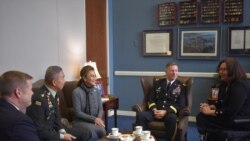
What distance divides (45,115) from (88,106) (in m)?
0.86

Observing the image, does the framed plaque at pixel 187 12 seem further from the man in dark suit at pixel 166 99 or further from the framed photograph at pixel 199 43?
the man in dark suit at pixel 166 99

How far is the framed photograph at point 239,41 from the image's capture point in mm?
4914

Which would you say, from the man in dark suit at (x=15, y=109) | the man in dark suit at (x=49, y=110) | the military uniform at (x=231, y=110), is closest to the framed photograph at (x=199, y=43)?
the military uniform at (x=231, y=110)

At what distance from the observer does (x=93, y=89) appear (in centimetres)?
374

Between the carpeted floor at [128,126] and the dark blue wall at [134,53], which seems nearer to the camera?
the carpeted floor at [128,126]

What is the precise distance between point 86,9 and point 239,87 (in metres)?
3.01

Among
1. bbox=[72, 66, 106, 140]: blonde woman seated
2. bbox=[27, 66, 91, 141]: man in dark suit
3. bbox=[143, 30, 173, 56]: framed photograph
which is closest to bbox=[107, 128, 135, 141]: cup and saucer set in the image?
bbox=[27, 66, 91, 141]: man in dark suit

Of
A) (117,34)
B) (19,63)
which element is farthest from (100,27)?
(19,63)

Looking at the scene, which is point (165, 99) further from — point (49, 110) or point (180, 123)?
point (49, 110)

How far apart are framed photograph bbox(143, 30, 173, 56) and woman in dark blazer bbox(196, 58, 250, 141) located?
2.20m

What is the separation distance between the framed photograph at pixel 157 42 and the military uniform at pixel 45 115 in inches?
115

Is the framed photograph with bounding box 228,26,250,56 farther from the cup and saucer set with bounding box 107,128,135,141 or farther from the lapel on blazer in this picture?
the lapel on blazer

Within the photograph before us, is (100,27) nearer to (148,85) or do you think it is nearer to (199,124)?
(148,85)

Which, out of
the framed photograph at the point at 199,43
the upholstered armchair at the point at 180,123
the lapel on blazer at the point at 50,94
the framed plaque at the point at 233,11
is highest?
the framed plaque at the point at 233,11
